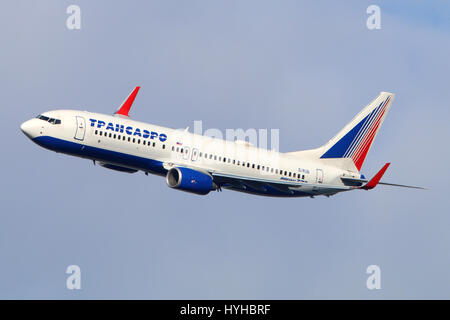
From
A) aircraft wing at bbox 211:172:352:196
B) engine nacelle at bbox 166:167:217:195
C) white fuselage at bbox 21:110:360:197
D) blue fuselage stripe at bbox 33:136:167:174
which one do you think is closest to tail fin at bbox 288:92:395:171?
white fuselage at bbox 21:110:360:197

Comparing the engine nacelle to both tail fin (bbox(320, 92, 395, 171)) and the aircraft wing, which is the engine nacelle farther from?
tail fin (bbox(320, 92, 395, 171))

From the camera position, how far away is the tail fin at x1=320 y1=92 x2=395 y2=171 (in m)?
117

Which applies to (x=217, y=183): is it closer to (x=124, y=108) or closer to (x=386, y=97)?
(x=124, y=108)

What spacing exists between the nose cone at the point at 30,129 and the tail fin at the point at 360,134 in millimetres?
31109

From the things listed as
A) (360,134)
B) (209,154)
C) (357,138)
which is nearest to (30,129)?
(209,154)

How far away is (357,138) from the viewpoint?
4660 inches

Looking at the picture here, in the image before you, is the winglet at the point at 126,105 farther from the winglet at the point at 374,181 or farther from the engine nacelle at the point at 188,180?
the winglet at the point at 374,181

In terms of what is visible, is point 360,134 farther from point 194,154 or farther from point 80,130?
point 80,130

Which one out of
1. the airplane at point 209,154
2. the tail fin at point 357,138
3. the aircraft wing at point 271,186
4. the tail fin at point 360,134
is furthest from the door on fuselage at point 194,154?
the tail fin at point 360,134

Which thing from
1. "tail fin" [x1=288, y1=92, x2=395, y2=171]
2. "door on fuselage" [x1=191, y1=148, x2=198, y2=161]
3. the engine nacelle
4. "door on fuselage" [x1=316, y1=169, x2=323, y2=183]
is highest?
"tail fin" [x1=288, y1=92, x2=395, y2=171]

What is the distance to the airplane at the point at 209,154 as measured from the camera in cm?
10306

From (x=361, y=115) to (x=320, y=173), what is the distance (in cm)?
884

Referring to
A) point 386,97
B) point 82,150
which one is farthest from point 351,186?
point 82,150

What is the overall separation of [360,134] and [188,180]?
22983 millimetres
